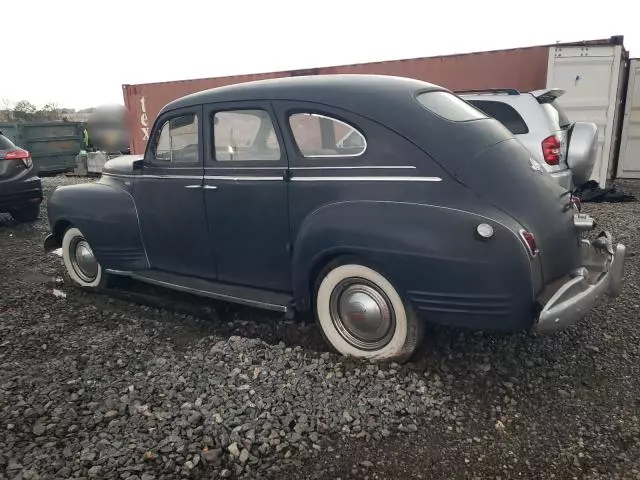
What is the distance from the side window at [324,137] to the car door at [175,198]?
88 centimetres

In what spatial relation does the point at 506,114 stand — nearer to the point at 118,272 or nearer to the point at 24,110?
the point at 118,272

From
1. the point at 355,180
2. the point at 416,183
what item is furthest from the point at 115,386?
the point at 416,183

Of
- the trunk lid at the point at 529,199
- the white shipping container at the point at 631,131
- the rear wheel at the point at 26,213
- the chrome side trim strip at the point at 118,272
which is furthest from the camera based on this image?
the white shipping container at the point at 631,131

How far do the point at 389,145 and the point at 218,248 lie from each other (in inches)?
59.1

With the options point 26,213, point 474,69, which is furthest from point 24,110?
point 474,69

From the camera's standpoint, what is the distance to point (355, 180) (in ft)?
9.61

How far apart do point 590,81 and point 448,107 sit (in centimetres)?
658

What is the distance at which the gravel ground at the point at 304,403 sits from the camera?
7.25 ft

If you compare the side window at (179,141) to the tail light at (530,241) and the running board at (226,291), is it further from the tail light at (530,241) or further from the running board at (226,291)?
the tail light at (530,241)

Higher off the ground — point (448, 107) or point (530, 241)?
point (448, 107)

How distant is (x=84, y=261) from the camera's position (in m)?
4.70

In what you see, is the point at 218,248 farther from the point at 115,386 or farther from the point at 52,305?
the point at 52,305

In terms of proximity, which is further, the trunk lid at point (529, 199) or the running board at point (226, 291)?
the running board at point (226, 291)

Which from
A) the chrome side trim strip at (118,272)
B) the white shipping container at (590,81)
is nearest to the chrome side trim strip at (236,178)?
the chrome side trim strip at (118,272)
